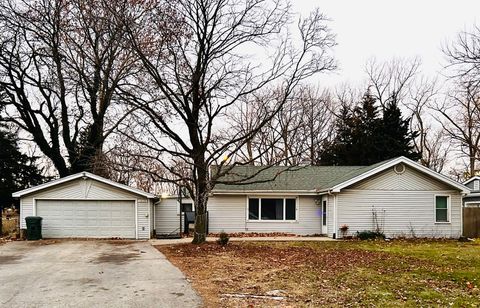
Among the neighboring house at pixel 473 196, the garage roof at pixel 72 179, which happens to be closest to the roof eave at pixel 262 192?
the garage roof at pixel 72 179

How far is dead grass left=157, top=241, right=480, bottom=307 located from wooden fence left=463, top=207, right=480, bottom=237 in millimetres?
7141

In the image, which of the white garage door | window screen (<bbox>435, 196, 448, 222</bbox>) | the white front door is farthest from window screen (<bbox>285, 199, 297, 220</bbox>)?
the white garage door

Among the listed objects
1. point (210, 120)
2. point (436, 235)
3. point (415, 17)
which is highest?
point (415, 17)

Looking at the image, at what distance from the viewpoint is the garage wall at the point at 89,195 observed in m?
21.1

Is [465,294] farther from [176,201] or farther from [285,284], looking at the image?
[176,201]

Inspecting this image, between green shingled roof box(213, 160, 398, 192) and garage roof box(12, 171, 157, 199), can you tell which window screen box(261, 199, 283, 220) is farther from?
garage roof box(12, 171, 157, 199)

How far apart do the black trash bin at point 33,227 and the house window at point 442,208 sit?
18676 millimetres

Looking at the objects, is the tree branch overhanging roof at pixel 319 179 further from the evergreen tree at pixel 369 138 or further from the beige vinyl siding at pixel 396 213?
the evergreen tree at pixel 369 138

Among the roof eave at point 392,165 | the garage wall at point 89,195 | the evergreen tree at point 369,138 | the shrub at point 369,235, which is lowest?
the shrub at point 369,235

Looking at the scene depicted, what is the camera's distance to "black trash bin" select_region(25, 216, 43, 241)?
20.2 m

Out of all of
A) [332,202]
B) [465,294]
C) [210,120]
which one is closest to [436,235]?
[332,202]

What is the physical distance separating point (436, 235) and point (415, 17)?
1308 centimetres

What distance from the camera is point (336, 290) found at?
8969 millimetres

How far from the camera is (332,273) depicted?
11.0 m
